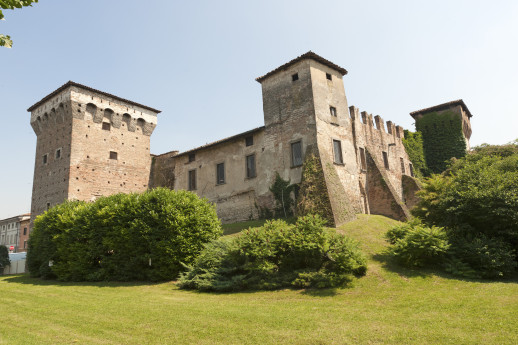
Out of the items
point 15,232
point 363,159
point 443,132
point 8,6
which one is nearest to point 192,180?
point 363,159

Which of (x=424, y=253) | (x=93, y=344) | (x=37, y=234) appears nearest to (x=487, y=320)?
(x=424, y=253)

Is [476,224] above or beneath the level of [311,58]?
beneath

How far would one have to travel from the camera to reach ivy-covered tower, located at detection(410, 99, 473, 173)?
32.8 meters

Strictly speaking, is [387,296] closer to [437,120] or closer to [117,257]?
[117,257]

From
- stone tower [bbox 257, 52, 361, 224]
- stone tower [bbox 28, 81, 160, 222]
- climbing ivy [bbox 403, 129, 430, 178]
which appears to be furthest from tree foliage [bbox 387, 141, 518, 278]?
stone tower [bbox 28, 81, 160, 222]

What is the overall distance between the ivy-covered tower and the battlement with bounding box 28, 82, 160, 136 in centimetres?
2827

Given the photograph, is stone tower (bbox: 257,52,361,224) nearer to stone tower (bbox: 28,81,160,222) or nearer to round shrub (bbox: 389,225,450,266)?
round shrub (bbox: 389,225,450,266)

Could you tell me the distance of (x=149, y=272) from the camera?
15.8 meters

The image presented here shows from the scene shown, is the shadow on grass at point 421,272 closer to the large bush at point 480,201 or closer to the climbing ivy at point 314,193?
the large bush at point 480,201

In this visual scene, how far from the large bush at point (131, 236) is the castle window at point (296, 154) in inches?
293

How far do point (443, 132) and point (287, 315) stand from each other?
3154 centimetres

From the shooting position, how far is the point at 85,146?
2914 centimetres

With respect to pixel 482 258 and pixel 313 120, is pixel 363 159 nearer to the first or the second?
pixel 313 120

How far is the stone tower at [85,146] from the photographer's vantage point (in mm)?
28547
